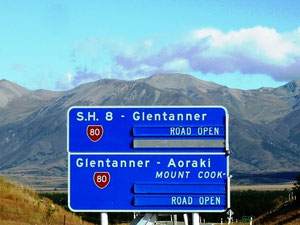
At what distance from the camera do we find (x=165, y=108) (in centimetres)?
1464

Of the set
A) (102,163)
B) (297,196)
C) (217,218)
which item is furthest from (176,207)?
(217,218)

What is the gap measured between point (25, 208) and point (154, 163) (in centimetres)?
3075

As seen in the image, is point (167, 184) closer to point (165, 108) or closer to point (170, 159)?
point (170, 159)

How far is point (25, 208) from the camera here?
4412 centimetres

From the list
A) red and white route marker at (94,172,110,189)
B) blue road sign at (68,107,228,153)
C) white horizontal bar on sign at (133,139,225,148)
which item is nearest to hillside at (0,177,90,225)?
red and white route marker at (94,172,110,189)

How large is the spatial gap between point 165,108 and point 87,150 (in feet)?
5.40

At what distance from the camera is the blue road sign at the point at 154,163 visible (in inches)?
571

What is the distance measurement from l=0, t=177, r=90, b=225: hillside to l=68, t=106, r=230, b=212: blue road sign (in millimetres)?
20518

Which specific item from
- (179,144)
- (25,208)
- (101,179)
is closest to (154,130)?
(179,144)

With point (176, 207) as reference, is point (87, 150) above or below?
above

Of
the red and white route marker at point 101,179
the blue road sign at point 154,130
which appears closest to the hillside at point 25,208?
the red and white route marker at point 101,179

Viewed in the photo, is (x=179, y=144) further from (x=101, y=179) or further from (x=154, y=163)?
(x=101, y=179)

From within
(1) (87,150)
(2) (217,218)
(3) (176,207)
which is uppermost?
(2) (217,218)

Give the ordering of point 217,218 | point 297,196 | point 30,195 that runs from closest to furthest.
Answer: point 30,195 → point 297,196 → point 217,218
